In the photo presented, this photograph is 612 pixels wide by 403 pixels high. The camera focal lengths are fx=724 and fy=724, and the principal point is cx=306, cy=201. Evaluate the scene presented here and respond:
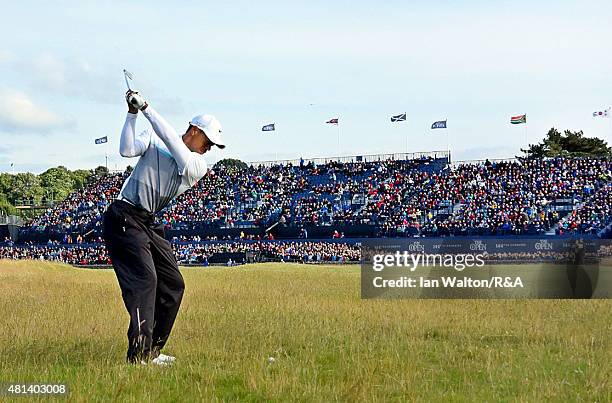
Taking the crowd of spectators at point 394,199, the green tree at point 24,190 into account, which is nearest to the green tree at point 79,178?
the green tree at point 24,190

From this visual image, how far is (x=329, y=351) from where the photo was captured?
8203 millimetres

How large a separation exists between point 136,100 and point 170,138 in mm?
466

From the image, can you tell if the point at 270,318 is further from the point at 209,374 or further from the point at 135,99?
the point at 135,99

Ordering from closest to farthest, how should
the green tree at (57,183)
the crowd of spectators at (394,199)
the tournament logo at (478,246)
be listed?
1. the tournament logo at (478,246)
2. the crowd of spectators at (394,199)
3. the green tree at (57,183)

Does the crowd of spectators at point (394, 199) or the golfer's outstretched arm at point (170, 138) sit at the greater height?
the golfer's outstretched arm at point (170, 138)

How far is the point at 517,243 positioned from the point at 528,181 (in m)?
20.0

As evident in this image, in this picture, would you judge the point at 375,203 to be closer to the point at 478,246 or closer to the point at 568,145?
the point at 478,246

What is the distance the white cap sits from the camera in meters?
7.18

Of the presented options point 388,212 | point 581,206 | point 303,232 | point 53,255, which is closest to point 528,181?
point 581,206

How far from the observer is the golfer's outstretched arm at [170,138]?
670 cm

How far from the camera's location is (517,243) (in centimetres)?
3438

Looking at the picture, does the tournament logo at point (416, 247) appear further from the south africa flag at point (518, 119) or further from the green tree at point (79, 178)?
the green tree at point (79, 178)

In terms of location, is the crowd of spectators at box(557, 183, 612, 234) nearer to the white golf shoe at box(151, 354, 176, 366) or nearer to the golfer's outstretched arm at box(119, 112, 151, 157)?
the white golf shoe at box(151, 354, 176, 366)

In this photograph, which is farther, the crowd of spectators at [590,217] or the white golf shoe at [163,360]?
the crowd of spectators at [590,217]
